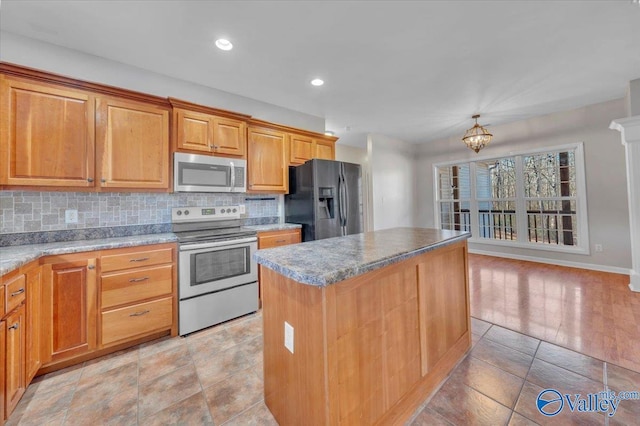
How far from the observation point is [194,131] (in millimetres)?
2656

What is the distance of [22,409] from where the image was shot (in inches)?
59.2

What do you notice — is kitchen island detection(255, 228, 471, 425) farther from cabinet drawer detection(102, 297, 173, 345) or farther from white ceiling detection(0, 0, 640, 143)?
white ceiling detection(0, 0, 640, 143)

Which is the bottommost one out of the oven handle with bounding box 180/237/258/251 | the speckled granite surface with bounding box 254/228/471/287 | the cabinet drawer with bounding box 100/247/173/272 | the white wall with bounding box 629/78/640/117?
the cabinet drawer with bounding box 100/247/173/272

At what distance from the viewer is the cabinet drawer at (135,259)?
1.99 m

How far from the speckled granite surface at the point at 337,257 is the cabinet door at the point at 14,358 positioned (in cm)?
152

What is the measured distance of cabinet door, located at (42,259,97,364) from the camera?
1785mm

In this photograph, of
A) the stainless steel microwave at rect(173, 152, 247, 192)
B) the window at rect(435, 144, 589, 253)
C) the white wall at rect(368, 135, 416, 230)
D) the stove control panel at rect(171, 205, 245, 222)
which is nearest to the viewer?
the stainless steel microwave at rect(173, 152, 247, 192)

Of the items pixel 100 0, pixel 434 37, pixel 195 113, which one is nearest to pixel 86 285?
pixel 195 113

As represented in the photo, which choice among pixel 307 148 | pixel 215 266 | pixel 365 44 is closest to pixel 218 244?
pixel 215 266

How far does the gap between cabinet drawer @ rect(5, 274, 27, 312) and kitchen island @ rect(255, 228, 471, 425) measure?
4.75 feet

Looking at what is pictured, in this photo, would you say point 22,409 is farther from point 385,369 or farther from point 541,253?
point 541,253

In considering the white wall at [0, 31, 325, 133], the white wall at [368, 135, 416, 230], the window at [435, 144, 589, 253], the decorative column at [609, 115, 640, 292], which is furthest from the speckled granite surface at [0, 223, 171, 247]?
the window at [435, 144, 589, 253]

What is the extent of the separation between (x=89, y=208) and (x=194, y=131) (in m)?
1.23

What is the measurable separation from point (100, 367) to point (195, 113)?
2453 millimetres
